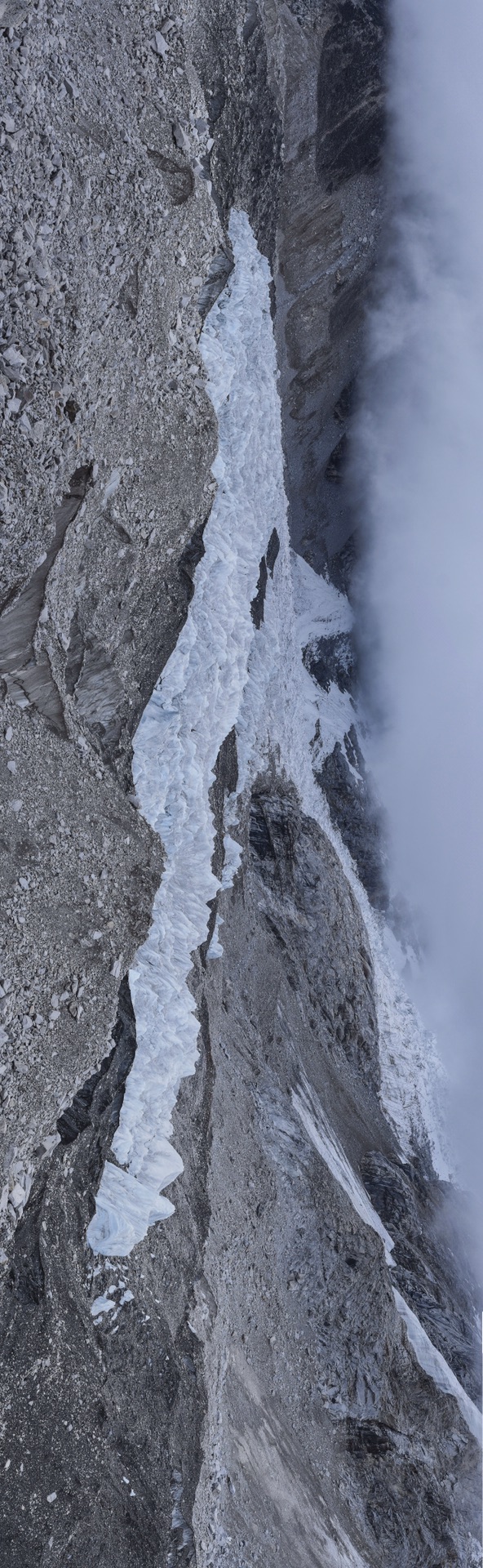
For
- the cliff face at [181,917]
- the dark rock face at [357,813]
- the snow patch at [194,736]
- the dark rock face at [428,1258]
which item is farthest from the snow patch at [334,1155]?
the dark rock face at [357,813]

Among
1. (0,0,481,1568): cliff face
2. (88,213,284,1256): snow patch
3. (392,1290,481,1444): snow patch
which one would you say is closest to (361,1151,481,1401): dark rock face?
(0,0,481,1568): cliff face

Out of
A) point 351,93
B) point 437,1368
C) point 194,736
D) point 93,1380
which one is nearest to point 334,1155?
point 437,1368

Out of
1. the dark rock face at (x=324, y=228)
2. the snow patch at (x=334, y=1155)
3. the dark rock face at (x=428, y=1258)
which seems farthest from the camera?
the dark rock face at (x=428, y=1258)

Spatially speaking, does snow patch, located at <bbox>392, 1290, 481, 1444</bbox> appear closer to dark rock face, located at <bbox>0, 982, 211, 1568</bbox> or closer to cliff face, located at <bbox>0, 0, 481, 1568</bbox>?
cliff face, located at <bbox>0, 0, 481, 1568</bbox>

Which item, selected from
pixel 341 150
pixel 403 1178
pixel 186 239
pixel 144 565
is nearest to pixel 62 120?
pixel 186 239

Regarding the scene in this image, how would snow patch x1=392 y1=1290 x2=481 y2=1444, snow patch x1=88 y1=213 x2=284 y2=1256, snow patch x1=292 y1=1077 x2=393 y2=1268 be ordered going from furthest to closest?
1. snow patch x1=292 y1=1077 x2=393 y2=1268
2. snow patch x1=392 y1=1290 x2=481 y2=1444
3. snow patch x1=88 y1=213 x2=284 y2=1256

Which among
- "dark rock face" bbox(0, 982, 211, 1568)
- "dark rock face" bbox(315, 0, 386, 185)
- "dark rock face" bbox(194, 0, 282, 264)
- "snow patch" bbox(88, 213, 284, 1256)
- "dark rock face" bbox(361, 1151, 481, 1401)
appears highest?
"dark rock face" bbox(315, 0, 386, 185)

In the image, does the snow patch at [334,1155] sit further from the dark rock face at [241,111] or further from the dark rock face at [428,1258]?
the dark rock face at [241,111]

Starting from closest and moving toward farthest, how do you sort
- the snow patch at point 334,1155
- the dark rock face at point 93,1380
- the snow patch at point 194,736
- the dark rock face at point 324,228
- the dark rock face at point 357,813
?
the dark rock face at point 93,1380, the snow patch at point 194,736, the snow patch at point 334,1155, the dark rock face at point 324,228, the dark rock face at point 357,813
